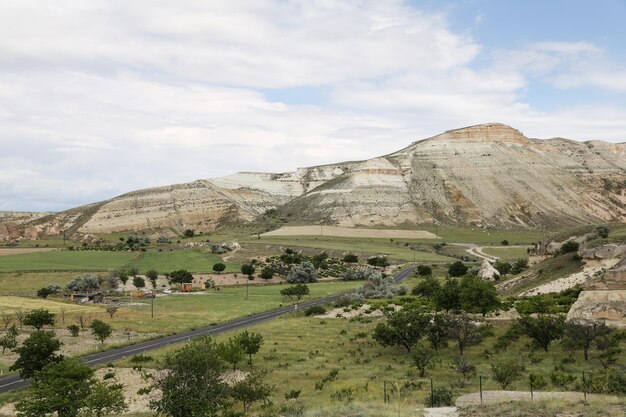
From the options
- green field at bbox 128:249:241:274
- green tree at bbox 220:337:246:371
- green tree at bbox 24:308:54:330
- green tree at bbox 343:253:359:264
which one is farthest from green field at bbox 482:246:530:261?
green tree at bbox 24:308:54:330

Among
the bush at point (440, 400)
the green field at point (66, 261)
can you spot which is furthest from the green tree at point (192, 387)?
the green field at point (66, 261)

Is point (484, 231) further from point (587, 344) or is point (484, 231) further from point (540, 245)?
point (587, 344)

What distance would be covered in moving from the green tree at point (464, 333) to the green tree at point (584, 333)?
21.8ft

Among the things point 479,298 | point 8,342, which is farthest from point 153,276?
point 479,298

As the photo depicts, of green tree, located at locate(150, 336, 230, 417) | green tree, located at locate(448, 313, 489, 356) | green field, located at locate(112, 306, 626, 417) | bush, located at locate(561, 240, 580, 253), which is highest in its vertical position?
bush, located at locate(561, 240, 580, 253)

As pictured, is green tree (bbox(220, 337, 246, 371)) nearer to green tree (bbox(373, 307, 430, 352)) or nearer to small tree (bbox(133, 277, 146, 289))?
green tree (bbox(373, 307, 430, 352))

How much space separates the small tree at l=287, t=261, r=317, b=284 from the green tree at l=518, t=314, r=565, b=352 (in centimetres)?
6388

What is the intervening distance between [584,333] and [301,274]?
68.7 m

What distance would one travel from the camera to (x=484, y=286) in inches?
2083

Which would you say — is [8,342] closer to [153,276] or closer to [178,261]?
[153,276]

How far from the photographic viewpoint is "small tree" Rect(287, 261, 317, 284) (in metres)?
105

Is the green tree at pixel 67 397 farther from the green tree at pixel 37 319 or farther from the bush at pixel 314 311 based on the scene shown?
the bush at pixel 314 311

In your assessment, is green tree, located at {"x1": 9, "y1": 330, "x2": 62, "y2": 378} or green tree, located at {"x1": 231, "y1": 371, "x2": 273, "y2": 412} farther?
green tree, located at {"x1": 9, "y1": 330, "x2": 62, "y2": 378}

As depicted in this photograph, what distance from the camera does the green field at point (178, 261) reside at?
110062 mm
